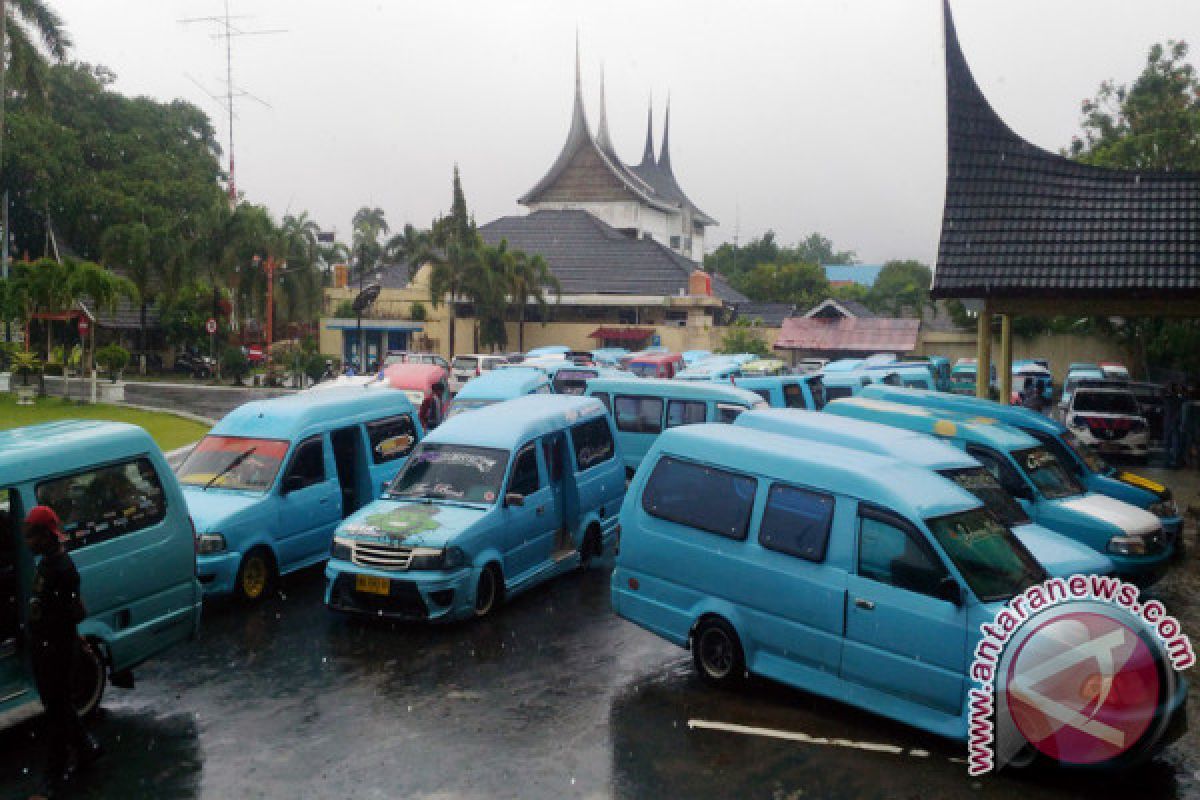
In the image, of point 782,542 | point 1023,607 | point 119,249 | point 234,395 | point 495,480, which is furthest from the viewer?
point 119,249

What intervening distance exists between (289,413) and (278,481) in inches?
36.7

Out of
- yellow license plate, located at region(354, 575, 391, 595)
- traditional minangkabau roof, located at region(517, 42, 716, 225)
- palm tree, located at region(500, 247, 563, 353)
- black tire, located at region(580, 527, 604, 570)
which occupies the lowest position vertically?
black tire, located at region(580, 527, 604, 570)

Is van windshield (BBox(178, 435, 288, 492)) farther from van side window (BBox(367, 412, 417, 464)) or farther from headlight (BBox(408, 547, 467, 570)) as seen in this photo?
headlight (BBox(408, 547, 467, 570))

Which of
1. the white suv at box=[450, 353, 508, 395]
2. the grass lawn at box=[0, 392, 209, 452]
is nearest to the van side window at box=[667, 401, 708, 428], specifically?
the grass lawn at box=[0, 392, 209, 452]

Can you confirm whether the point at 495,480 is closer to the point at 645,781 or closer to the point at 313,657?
the point at 313,657

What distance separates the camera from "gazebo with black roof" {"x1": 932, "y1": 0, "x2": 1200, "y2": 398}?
1711 centimetres

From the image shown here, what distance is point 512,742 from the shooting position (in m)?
7.00

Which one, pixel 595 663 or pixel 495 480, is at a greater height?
pixel 495 480

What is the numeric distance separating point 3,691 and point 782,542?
5.29m

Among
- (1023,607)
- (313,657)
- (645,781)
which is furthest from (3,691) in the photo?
(1023,607)

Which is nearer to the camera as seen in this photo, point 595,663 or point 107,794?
Answer: point 107,794

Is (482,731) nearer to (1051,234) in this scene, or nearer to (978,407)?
(978,407)

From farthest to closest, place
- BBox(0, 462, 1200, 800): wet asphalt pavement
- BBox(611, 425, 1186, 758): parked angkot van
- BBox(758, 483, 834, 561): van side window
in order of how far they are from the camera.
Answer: BBox(758, 483, 834, 561): van side window, BBox(611, 425, 1186, 758): parked angkot van, BBox(0, 462, 1200, 800): wet asphalt pavement
